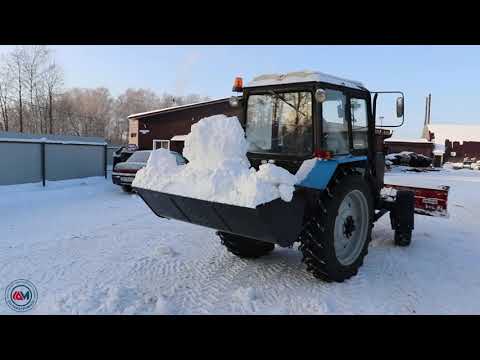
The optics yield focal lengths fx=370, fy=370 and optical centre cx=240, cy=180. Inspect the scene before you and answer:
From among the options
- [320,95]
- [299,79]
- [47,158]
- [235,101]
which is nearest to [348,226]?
[320,95]

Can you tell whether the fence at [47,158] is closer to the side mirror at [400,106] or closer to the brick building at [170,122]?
the brick building at [170,122]

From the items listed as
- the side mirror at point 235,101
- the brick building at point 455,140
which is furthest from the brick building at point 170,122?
the brick building at point 455,140

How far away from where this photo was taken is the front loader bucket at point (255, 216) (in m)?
3.28

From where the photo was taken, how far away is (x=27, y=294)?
364cm

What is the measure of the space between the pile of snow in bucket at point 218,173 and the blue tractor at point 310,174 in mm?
97

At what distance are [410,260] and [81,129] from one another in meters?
40.3

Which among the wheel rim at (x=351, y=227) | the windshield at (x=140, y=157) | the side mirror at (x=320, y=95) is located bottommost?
the wheel rim at (x=351, y=227)

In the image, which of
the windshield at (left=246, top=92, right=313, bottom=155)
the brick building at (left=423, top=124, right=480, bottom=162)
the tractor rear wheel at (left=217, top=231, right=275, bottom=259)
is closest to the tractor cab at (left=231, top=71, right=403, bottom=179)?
the windshield at (left=246, top=92, right=313, bottom=155)

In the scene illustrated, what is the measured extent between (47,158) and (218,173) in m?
10.6

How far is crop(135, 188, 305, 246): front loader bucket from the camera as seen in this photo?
10.8ft

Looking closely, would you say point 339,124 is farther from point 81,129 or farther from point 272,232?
point 81,129

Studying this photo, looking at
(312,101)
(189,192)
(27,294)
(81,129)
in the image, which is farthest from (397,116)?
(81,129)

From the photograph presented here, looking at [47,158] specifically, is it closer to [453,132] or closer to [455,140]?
[455,140]

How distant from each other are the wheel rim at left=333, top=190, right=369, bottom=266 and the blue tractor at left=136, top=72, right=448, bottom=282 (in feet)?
0.04
